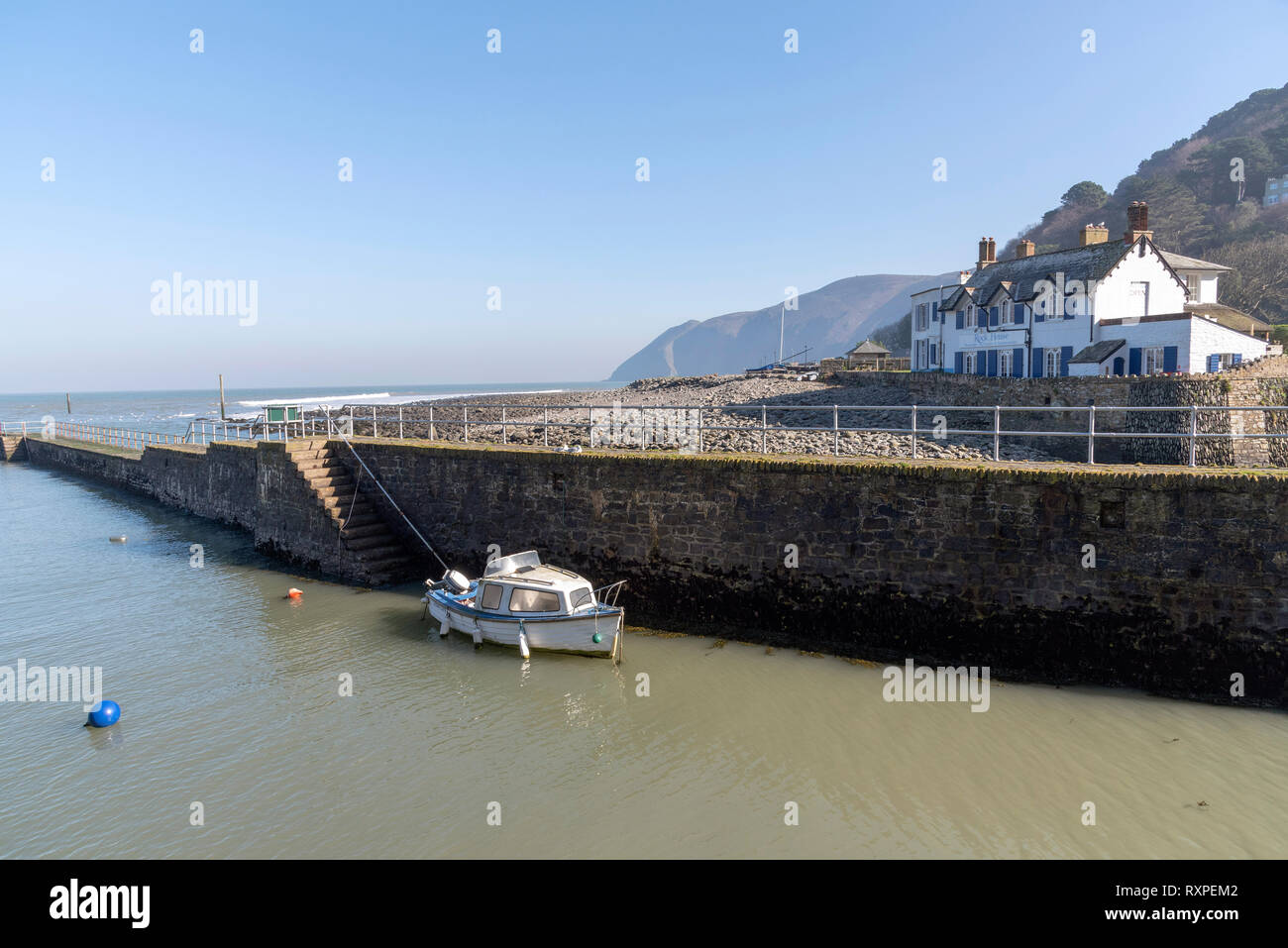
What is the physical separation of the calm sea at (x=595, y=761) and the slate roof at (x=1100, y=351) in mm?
23422

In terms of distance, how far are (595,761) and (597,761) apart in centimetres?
3

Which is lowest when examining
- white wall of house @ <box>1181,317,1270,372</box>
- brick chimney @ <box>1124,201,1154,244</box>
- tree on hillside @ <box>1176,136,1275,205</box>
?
white wall of house @ <box>1181,317,1270,372</box>

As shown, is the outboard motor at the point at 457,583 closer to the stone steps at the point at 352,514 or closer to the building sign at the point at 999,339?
the stone steps at the point at 352,514

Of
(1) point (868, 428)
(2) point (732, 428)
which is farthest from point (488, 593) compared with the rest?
(1) point (868, 428)

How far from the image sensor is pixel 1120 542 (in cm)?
1067

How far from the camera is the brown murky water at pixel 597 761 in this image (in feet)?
25.3

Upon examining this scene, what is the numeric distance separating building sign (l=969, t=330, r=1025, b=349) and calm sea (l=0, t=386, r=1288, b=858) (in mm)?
29092

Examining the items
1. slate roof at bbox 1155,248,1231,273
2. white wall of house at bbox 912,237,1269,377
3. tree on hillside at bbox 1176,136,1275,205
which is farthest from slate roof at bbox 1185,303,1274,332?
tree on hillside at bbox 1176,136,1275,205

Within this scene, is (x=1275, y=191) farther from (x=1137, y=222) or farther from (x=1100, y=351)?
(x=1100, y=351)

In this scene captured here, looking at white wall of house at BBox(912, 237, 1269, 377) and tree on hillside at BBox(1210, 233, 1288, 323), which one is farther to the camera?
tree on hillside at BBox(1210, 233, 1288, 323)

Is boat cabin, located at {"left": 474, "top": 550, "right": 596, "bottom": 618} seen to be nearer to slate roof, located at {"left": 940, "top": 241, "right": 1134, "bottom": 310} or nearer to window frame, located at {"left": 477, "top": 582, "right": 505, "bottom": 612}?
window frame, located at {"left": 477, "top": 582, "right": 505, "bottom": 612}

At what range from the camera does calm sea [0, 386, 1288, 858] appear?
7723 mm
